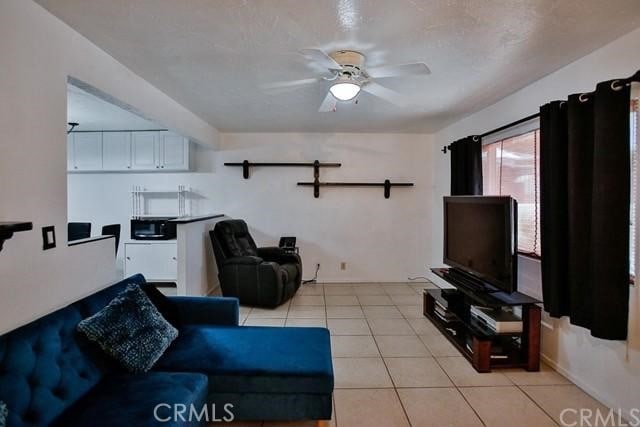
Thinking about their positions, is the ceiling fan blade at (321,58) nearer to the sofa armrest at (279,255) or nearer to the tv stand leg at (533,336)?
the tv stand leg at (533,336)

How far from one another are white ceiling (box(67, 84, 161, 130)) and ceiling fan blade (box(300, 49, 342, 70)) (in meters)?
2.03

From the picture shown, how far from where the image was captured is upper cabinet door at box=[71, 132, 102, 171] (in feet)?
15.3

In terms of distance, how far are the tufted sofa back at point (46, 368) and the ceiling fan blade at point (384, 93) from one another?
2683 mm

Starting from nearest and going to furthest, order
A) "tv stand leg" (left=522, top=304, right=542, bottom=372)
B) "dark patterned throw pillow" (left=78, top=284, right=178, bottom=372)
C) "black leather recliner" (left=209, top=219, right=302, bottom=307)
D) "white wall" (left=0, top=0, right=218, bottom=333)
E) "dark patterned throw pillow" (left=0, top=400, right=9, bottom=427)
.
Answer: "dark patterned throw pillow" (left=0, top=400, right=9, bottom=427)
"white wall" (left=0, top=0, right=218, bottom=333)
"dark patterned throw pillow" (left=78, top=284, right=178, bottom=372)
"tv stand leg" (left=522, top=304, right=542, bottom=372)
"black leather recliner" (left=209, top=219, right=302, bottom=307)

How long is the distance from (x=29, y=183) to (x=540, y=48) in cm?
318

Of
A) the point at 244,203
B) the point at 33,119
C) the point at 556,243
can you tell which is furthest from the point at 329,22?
the point at 244,203

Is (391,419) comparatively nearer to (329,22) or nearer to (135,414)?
(135,414)

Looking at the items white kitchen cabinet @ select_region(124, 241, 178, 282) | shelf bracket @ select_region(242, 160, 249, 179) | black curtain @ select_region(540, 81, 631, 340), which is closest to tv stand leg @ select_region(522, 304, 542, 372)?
black curtain @ select_region(540, 81, 631, 340)

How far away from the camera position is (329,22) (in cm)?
180

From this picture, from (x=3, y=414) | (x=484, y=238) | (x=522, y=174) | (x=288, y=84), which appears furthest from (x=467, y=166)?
(x=3, y=414)

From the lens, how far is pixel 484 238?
2.73 meters

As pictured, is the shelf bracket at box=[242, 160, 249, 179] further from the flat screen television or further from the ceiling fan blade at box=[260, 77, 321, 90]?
the flat screen television

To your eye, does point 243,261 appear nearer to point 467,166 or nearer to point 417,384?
point 417,384

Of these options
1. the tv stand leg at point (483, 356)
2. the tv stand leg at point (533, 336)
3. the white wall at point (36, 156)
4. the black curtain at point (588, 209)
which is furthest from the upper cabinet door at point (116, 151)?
the tv stand leg at point (533, 336)
